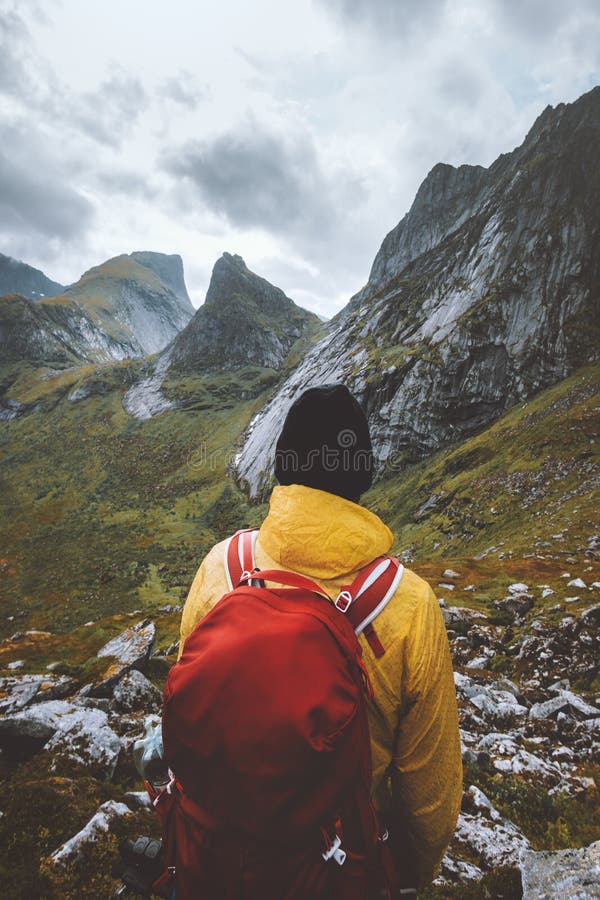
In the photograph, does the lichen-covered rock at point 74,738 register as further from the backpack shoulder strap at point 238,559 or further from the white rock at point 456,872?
the backpack shoulder strap at point 238,559

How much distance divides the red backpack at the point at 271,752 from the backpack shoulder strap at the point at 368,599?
15 centimetres

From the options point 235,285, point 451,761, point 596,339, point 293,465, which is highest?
point 235,285

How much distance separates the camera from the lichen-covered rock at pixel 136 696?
831cm

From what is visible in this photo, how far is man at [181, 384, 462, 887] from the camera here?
238 cm

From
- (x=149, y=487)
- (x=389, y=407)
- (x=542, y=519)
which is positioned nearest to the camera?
(x=542, y=519)

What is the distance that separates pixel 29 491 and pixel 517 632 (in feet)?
269

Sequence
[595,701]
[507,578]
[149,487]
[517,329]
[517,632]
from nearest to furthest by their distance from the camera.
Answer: [595,701] < [517,632] < [507,578] < [517,329] < [149,487]

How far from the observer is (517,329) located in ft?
163

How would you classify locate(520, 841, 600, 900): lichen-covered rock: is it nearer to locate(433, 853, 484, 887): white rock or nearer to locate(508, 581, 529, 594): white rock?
locate(433, 853, 484, 887): white rock

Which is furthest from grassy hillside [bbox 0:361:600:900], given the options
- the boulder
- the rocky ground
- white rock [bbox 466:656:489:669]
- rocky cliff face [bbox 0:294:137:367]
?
rocky cliff face [bbox 0:294:137:367]

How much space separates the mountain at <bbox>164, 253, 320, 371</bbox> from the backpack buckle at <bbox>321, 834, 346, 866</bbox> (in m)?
132

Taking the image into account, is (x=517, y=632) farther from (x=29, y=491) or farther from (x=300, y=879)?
(x=29, y=491)

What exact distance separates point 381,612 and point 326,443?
3.84ft

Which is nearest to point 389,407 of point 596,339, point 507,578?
point 596,339
